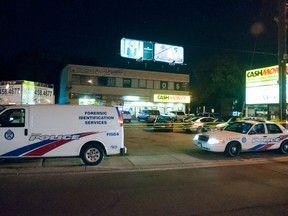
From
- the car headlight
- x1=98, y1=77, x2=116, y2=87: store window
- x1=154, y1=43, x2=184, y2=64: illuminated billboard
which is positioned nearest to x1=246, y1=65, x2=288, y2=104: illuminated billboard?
x1=154, y1=43, x2=184, y2=64: illuminated billboard

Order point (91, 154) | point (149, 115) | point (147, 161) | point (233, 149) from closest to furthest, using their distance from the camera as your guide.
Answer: point (91, 154) < point (147, 161) < point (233, 149) < point (149, 115)

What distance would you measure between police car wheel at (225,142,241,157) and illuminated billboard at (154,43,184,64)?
25.3 metres

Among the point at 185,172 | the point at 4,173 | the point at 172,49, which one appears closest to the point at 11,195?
the point at 4,173

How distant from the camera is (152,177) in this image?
8.74 meters

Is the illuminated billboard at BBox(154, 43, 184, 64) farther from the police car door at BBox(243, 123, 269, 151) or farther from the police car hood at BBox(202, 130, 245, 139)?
the police car hood at BBox(202, 130, 245, 139)

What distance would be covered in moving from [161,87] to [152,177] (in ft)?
124

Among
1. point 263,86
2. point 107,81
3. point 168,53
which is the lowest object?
point 263,86

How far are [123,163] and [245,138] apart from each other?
564 centimetres

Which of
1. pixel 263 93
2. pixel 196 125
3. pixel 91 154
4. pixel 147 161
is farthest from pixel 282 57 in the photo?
pixel 91 154

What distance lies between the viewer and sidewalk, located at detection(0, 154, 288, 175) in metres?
9.38

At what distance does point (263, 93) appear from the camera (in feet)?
88.5

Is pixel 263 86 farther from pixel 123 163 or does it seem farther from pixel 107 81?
pixel 107 81

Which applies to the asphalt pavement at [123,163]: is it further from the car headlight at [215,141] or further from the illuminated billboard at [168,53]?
the illuminated billboard at [168,53]

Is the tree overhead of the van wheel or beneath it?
overhead
